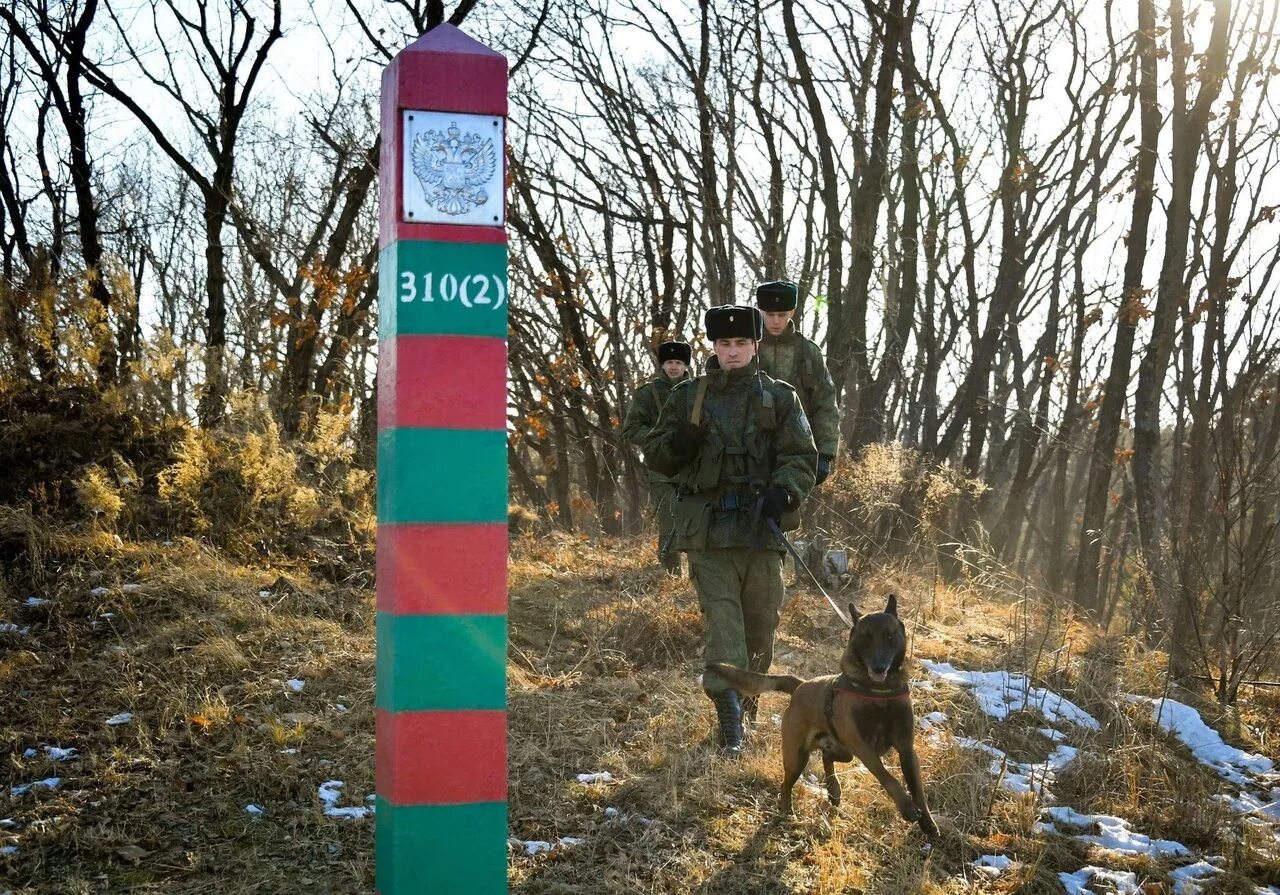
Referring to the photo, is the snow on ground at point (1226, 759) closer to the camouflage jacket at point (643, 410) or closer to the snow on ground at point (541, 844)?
the snow on ground at point (541, 844)

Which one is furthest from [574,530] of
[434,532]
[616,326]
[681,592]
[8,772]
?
[434,532]

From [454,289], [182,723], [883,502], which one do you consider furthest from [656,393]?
[454,289]

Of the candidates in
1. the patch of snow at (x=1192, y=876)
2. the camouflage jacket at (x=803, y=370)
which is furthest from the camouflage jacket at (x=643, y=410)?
the patch of snow at (x=1192, y=876)

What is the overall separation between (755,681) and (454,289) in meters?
2.64

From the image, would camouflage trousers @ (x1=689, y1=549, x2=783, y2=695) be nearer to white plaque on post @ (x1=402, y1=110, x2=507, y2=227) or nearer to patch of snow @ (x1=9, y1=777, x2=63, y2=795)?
patch of snow @ (x1=9, y1=777, x2=63, y2=795)

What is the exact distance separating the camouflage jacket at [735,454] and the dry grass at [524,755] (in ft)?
3.30

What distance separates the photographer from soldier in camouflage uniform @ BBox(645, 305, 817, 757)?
5980 mm

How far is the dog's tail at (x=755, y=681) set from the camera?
5.16 m

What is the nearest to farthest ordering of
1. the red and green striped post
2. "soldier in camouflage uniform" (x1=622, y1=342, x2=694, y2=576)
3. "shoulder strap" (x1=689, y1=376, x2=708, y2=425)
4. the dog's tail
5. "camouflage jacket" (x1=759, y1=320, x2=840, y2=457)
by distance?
1. the red and green striped post
2. the dog's tail
3. "shoulder strap" (x1=689, y1=376, x2=708, y2=425)
4. "camouflage jacket" (x1=759, y1=320, x2=840, y2=457)
5. "soldier in camouflage uniform" (x1=622, y1=342, x2=694, y2=576)

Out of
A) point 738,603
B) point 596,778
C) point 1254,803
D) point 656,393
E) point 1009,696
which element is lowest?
point 1254,803

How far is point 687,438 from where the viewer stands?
239 inches

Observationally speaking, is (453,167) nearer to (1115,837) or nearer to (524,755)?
(524,755)

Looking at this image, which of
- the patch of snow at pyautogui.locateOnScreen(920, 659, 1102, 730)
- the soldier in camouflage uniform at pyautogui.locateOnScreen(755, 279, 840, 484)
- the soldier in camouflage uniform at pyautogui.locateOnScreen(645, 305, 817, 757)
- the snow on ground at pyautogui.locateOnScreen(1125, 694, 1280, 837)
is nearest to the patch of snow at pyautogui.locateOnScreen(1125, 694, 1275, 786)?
the snow on ground at pyautogui.locateOnScreen(1125, 694, 1280, 837)

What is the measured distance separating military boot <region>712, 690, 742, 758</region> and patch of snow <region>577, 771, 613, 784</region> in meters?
0.63
